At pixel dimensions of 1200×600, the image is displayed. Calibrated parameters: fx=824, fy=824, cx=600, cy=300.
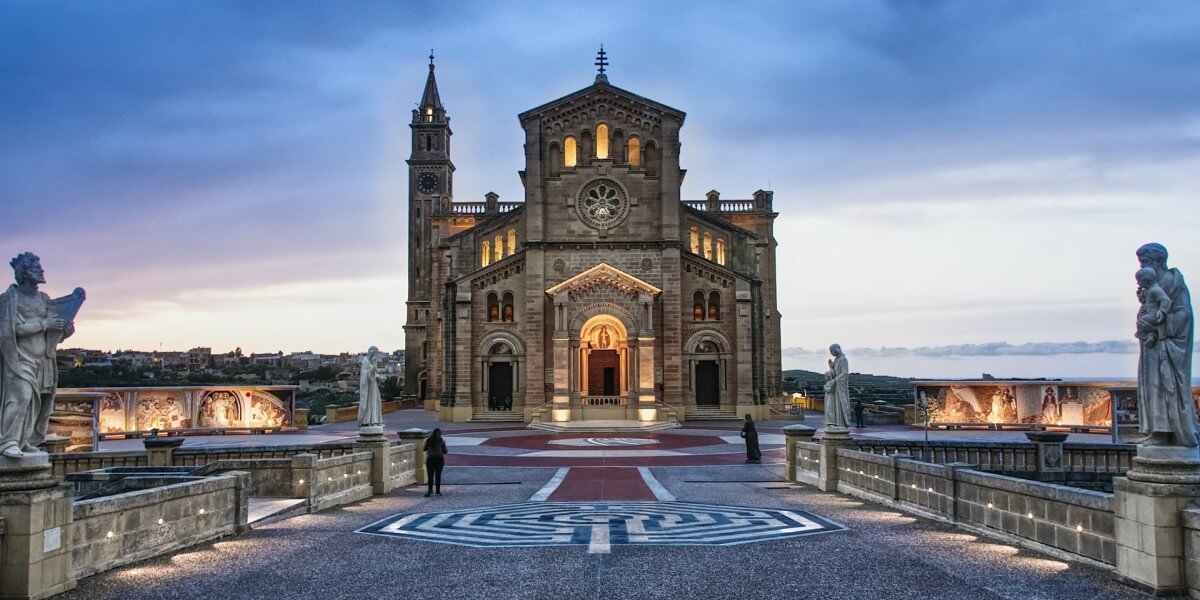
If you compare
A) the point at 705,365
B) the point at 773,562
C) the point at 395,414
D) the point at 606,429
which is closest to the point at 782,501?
the point at 773,562

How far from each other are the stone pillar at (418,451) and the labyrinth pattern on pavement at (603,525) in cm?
614

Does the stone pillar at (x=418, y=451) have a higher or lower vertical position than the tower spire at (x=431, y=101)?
lower

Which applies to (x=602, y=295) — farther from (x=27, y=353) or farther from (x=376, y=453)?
(x=27, y=353)

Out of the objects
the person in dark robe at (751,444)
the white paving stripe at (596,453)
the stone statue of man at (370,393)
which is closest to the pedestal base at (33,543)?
the stone statue of man at (370,393)

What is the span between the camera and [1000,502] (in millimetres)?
12953

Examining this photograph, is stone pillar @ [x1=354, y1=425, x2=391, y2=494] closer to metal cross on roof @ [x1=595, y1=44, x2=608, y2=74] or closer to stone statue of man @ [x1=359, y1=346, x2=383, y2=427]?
stone statue of man @ [x1=359, y1=346, x2=383, y2=427]

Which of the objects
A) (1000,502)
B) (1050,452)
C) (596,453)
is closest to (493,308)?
(596,453)

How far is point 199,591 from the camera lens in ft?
33.4

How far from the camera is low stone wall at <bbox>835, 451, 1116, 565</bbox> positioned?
35.1ft

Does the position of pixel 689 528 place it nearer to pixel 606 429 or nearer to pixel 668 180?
pixel 606 429

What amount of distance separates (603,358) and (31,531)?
44.7 meters

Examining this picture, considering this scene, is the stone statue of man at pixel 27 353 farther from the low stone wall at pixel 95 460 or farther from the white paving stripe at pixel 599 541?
the low stone wall at pixel 95 460

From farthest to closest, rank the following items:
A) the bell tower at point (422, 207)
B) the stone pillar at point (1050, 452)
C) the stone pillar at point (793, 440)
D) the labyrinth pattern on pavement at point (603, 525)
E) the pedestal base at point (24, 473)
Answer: the bell tower at point (422, 207) < the stone pillar at point (793, 440) < the stone pillar at point (1050, 452) < the labyrinth pattern on pavement at point (603, 525) < the pedestal base at point (24, 473)

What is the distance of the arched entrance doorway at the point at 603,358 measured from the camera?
5112 cm
